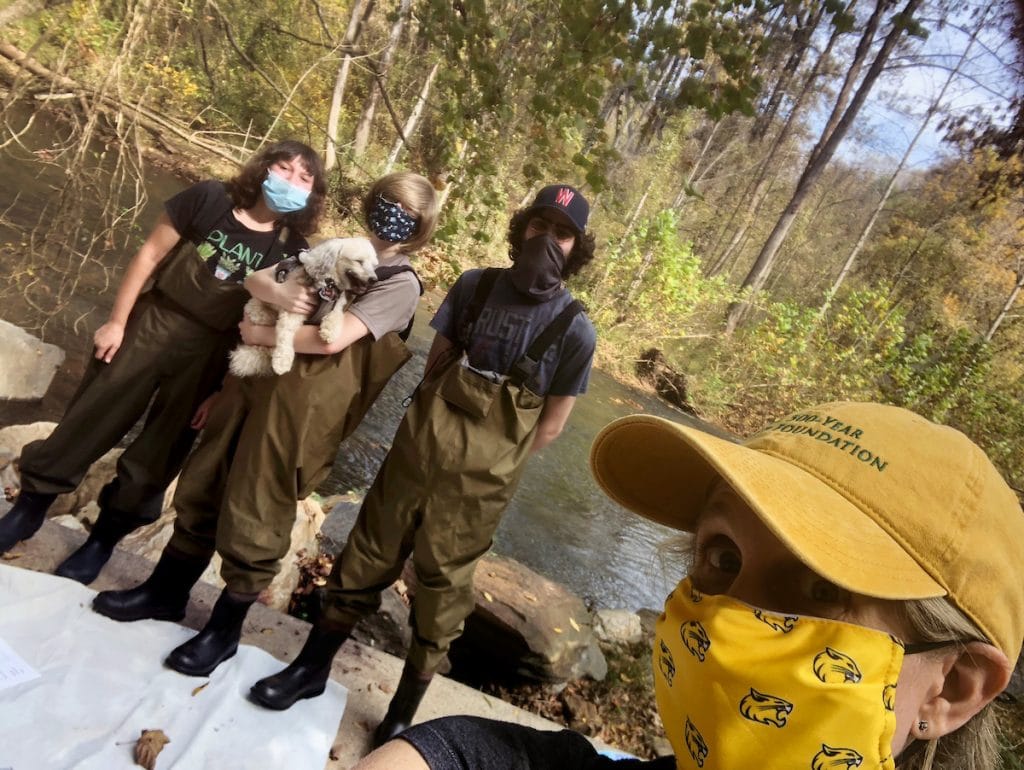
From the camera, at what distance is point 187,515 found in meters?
2.11

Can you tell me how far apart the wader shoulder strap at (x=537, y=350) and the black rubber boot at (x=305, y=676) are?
115 cm

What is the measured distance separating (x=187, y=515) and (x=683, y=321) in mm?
14943

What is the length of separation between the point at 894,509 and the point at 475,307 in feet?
5.12

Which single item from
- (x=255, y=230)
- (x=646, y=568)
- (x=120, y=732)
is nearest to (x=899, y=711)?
(x=120, y=732)

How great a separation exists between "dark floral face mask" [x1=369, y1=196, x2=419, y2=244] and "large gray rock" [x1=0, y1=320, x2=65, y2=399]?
12.8 ft

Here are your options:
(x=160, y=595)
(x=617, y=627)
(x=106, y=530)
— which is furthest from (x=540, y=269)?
(x=617, y=627)

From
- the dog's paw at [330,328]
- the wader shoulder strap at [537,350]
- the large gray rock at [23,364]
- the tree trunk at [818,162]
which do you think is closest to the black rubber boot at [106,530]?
the dog's paw at [330,328]

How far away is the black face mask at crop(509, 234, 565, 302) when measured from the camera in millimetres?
→ 2043

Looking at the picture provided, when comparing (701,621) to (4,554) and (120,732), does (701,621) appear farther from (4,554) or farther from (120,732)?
(4,554)

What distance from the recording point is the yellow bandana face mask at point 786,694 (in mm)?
843

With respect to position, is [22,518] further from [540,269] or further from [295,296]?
[540,269]

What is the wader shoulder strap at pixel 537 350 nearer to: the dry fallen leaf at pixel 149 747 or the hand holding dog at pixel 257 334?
the hand holding dog at pixel 257 334

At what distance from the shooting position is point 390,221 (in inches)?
81.7

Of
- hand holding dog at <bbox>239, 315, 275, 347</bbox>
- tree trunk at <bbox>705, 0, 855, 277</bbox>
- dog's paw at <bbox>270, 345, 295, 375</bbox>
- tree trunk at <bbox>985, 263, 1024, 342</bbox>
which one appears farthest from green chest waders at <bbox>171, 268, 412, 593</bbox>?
tree trunk at <bbox>705, 0, 855, 277</bbox>
